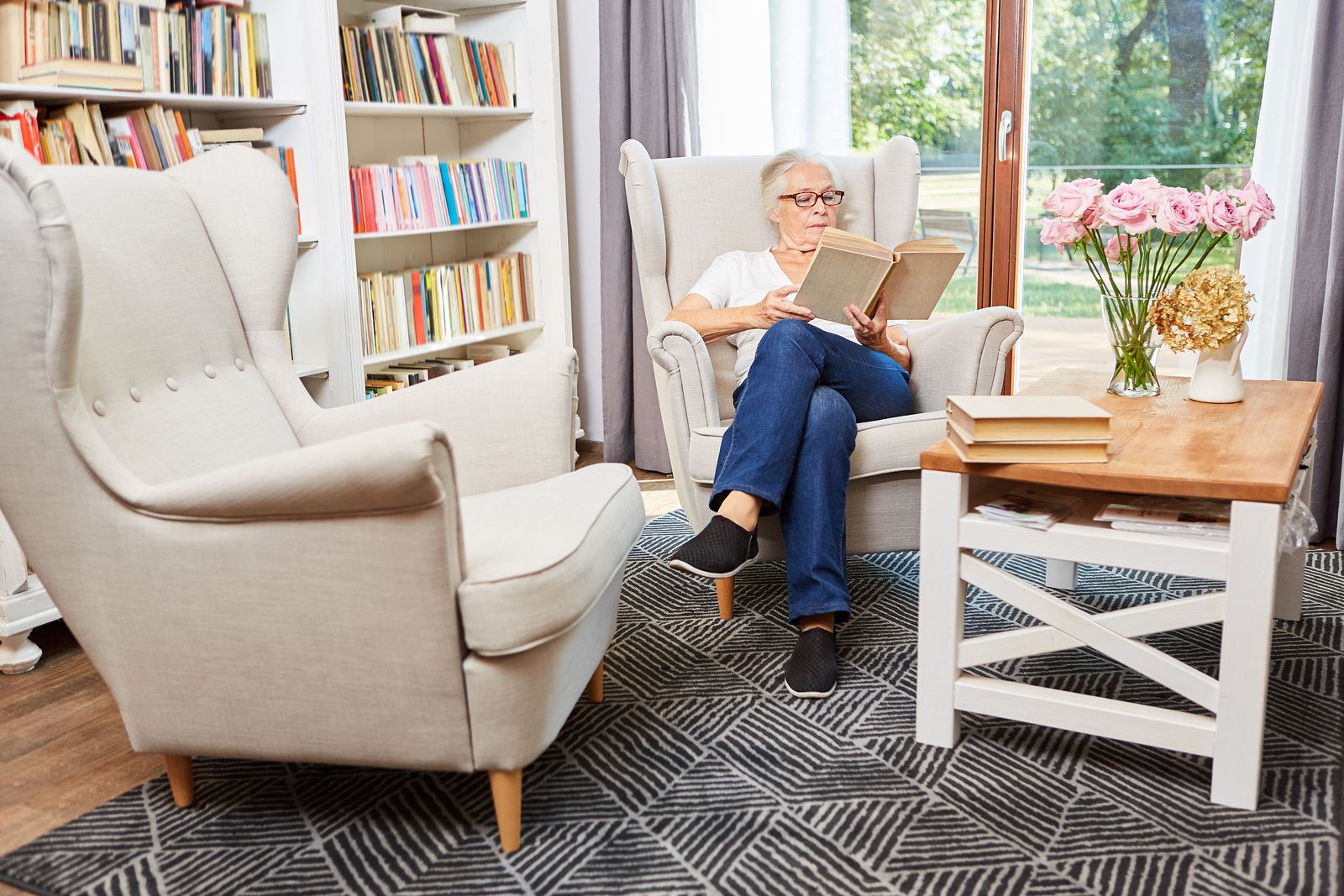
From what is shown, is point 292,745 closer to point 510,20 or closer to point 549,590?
point 549,590

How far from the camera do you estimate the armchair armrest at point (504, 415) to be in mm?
1888

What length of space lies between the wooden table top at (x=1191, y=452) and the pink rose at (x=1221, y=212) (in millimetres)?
323

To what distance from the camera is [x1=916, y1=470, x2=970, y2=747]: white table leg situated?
172cm

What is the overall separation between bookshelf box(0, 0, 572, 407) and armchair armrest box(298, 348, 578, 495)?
2.99 feet

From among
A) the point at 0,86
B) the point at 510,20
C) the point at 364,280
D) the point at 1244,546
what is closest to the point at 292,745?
the point at 1244,546

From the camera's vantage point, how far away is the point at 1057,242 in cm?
213

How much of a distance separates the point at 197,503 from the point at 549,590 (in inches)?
17.9

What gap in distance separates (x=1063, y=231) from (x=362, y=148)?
2105 mm

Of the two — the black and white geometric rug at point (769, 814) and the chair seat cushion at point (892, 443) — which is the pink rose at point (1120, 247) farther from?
the black and white geometric rug at point (769, 814)

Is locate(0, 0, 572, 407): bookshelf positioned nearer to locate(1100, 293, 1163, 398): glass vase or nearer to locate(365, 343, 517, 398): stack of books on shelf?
locate(365, 343, 517, 398): stack of books on shelf

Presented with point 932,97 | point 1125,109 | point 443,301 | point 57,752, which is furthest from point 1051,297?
point 57,752

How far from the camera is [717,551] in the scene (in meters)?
2.00

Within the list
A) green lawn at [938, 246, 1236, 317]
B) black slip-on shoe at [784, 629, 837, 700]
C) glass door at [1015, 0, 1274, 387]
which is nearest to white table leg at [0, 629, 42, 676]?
black slip-on shoe at [784, 629, 837, 700]

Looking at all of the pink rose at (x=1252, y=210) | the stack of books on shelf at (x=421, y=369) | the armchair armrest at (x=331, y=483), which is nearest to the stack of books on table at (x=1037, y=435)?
the pink rose at (x=1252, y=210)
